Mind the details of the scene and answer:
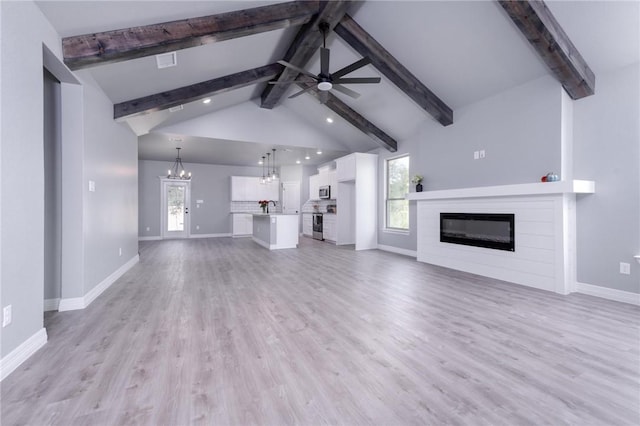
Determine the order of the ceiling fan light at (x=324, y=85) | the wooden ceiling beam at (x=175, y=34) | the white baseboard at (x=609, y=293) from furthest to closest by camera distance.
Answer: the ceiling fan light at (x=324, y=85) < the white baseboard at (x=609, y=293) < the wooden ceiling beam at (x=175, y=34)

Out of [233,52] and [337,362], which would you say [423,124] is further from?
[337,362]

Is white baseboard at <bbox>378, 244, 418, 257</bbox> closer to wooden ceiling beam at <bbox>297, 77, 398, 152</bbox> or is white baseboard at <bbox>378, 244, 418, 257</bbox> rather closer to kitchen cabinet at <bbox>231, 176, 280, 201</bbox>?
wooden ceiling beam at <bbox>297, 77, 398, 152</bbox>

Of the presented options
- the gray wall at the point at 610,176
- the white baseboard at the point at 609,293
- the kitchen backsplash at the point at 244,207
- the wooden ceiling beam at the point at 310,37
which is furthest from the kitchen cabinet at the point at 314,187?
the white baseboard at the point at 609,293

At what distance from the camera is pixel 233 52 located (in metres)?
4.16

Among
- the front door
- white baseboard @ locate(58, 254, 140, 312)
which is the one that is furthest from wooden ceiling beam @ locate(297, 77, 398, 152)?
the front door

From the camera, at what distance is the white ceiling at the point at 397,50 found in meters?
2.74

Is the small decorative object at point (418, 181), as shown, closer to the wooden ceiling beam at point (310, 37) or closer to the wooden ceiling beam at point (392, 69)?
the wooden ceiling beam at point (392, 69)

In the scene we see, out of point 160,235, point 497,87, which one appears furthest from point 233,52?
point 160,235

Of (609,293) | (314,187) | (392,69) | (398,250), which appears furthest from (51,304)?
(314,187)

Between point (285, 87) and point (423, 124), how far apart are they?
9.62 feet

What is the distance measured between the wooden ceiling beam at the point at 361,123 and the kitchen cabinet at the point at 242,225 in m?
5.33

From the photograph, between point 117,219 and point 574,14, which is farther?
point 117,219

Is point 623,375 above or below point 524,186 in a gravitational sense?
below

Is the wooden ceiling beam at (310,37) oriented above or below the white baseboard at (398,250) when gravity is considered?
above
